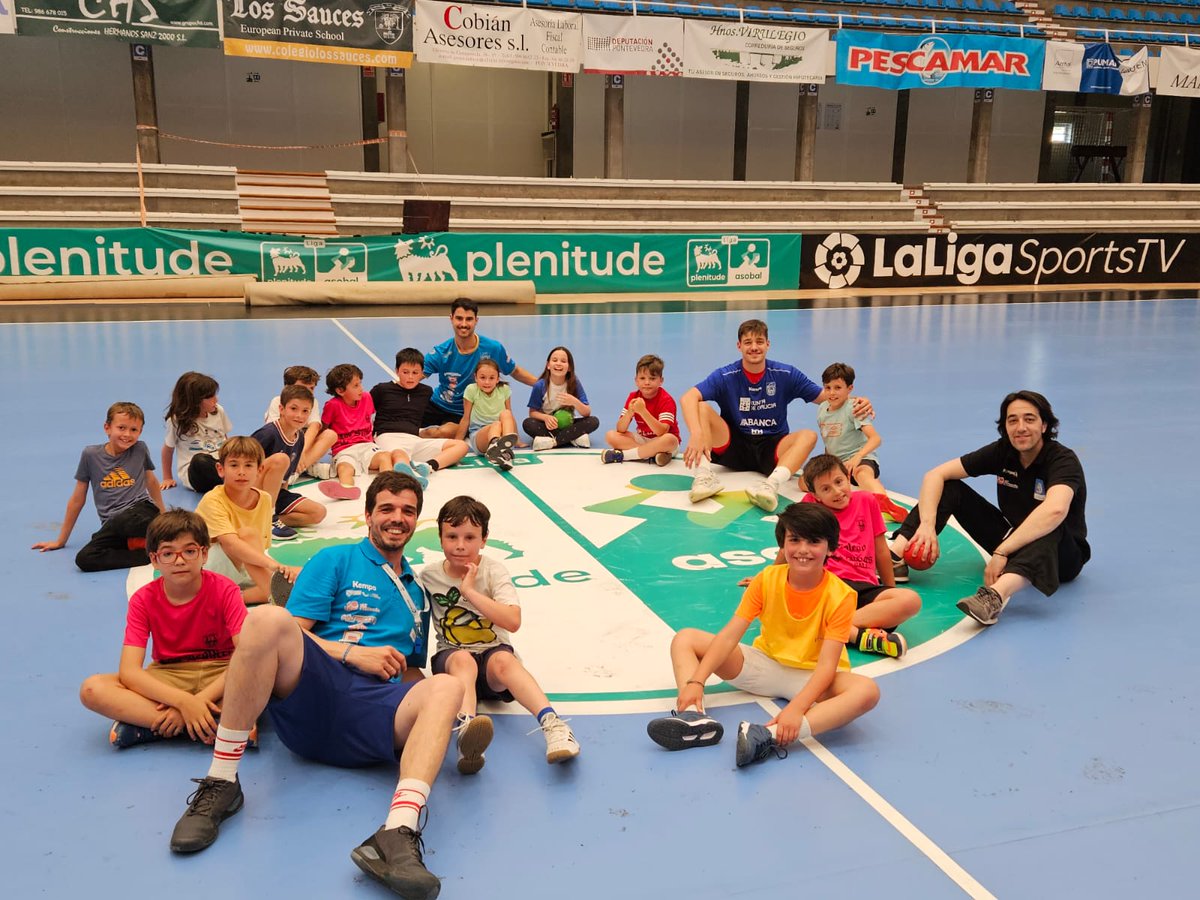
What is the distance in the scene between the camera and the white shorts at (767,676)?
4355 millimetres

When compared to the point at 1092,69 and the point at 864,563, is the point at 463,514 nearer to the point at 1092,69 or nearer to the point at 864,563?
the point at 864,563

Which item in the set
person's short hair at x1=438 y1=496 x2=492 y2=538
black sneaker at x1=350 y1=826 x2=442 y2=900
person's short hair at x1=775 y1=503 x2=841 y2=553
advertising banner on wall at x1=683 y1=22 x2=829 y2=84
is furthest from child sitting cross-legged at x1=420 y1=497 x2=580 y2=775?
advertising banner on wall at x1=683 y1=22 x2=829 y2=84

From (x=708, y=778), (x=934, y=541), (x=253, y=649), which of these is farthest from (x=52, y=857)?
(x=934, y=541)

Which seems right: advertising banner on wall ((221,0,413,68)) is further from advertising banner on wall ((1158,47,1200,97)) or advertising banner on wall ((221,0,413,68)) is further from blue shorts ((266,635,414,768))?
blue shorts ((266,635,414,768))

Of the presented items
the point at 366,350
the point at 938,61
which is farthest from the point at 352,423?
the point at 938,61

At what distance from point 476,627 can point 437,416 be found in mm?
5239

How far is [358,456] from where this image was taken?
26.4ft

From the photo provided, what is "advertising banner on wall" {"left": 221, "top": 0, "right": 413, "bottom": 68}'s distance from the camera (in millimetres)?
23125

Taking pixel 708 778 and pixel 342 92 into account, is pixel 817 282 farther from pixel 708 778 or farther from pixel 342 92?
pixel 708 778

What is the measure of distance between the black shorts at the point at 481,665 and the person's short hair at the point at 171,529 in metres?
1.02

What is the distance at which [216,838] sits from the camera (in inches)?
135

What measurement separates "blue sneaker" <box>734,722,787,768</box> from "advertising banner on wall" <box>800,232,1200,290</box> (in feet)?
72.4

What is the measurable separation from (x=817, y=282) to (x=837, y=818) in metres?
22.7

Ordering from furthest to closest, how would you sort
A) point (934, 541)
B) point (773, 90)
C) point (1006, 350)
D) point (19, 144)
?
point (773, 90)
point (19, 144)
point (1006, 350)
point (934, 541)
